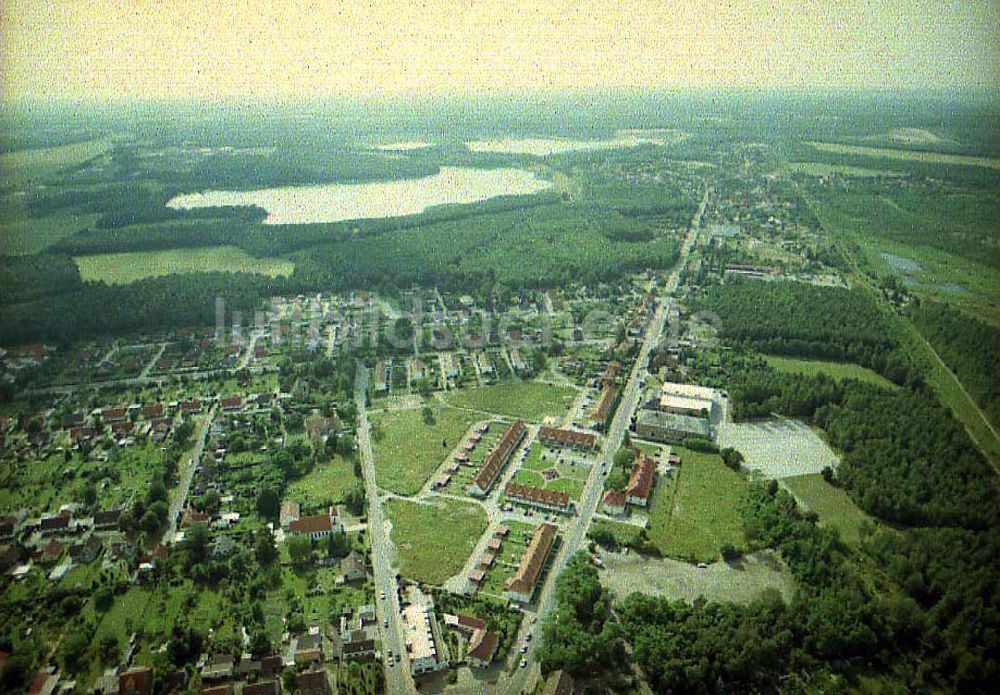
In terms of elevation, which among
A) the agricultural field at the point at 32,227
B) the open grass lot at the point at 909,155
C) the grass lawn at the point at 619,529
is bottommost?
the grass lawn at the point at 619,529

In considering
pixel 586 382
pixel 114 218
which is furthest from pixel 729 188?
pixel 114 218

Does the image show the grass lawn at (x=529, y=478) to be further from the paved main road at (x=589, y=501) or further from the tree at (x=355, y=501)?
the tree at (x=355, y=501)

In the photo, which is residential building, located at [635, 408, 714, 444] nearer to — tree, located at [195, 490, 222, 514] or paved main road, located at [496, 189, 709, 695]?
paved main road, located at [496, 189, 709, 695]

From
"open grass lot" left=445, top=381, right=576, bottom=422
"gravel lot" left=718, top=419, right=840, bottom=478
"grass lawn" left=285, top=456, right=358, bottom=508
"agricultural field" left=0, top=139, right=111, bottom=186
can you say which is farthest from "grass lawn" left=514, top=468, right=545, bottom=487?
"agricultural field" left=0, top=139, right=111, bottom=186

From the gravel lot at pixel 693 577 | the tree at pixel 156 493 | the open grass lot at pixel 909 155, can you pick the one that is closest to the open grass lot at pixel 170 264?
the tree at pixel 156 493

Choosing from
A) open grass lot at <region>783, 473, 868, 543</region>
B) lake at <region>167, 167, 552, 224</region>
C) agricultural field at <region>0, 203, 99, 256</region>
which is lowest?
lake at <region>167, 167, 552, 224</region>
